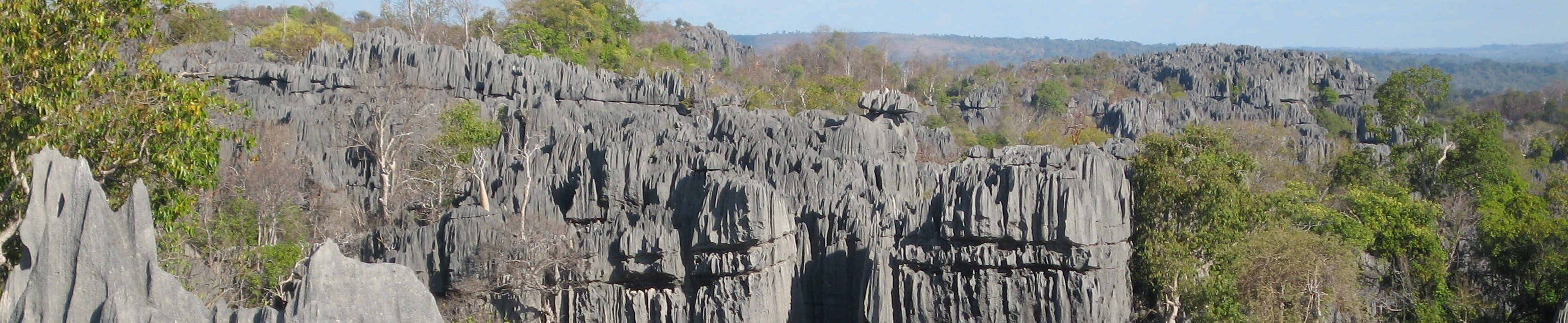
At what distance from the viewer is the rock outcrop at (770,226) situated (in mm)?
16344

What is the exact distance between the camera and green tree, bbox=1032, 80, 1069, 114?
63125 mm

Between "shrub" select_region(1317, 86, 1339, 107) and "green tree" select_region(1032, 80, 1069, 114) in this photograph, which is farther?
"shrub" select_region(1317, 86, 1339, 107)

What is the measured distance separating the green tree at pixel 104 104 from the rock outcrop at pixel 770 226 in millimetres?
2413

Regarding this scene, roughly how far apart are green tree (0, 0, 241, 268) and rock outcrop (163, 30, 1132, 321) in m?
2.41

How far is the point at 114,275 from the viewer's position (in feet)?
33.9

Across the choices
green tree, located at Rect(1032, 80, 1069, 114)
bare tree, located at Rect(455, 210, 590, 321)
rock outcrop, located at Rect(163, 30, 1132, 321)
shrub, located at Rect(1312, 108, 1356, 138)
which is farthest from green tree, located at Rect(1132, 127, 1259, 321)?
green tree, located at Rect(1032, 80, 1069, 114)

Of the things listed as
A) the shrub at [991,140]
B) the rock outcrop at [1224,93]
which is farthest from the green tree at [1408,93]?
the shrub at [991,140]

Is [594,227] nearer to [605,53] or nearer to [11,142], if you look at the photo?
[11,142]

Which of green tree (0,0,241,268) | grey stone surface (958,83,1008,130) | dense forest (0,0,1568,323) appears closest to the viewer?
green tree (0,0,241,268)

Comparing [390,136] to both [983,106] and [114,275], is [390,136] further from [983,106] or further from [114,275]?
[983,106]

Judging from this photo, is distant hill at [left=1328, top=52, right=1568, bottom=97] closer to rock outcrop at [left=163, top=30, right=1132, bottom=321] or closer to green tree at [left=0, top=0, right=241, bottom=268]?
rock outcrop at [left=163, top=30, right=1132, bottom=321]

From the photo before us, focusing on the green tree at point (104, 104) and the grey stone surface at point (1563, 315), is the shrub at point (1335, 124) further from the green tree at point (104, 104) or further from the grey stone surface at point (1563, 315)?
the green tree at point (104, 104)

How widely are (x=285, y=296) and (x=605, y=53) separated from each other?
33408mm

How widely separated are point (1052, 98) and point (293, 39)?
37432mm
